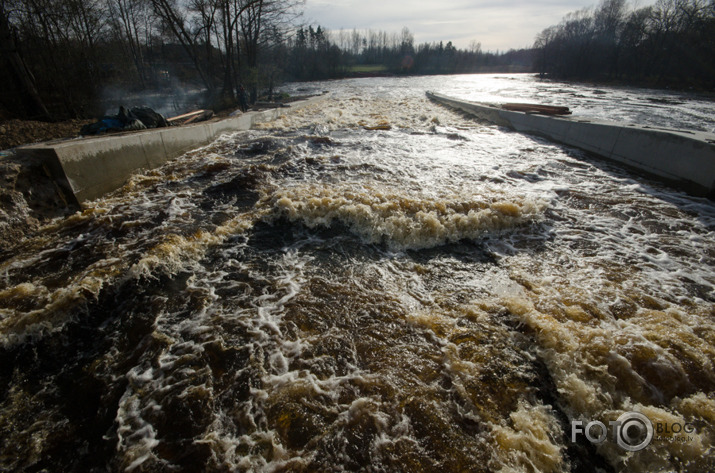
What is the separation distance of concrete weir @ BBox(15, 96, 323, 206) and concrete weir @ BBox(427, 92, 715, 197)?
507 inches

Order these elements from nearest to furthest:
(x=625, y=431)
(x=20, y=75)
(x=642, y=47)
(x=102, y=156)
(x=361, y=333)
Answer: (x=625, y=431), (x=361, y=333), (x=102, y=156), (x=20, y=75), (x=642, y=47)

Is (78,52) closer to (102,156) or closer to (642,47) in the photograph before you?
(102,156)

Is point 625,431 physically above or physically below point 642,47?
below

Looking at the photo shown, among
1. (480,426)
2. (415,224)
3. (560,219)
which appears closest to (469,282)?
(415,224)

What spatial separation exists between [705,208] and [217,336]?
922 cm

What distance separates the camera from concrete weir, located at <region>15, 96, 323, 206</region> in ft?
18.0

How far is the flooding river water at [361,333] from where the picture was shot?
232 centimetres

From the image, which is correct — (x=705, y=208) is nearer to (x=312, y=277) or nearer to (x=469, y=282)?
(x=469, y=282)

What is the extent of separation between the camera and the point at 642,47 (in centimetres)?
4606

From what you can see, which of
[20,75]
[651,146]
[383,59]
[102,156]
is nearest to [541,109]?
[651,146]

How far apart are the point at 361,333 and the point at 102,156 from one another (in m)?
6.96

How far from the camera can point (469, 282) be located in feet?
13.6

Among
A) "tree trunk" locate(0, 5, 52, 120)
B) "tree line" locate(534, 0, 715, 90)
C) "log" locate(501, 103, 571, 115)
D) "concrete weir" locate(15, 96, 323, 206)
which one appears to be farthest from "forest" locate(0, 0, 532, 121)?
"tree line" locate(534, 0, 715, 90)

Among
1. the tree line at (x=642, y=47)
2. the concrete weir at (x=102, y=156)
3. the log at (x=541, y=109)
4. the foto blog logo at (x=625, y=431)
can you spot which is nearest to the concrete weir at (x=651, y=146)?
the log at (x=541, y=109)
